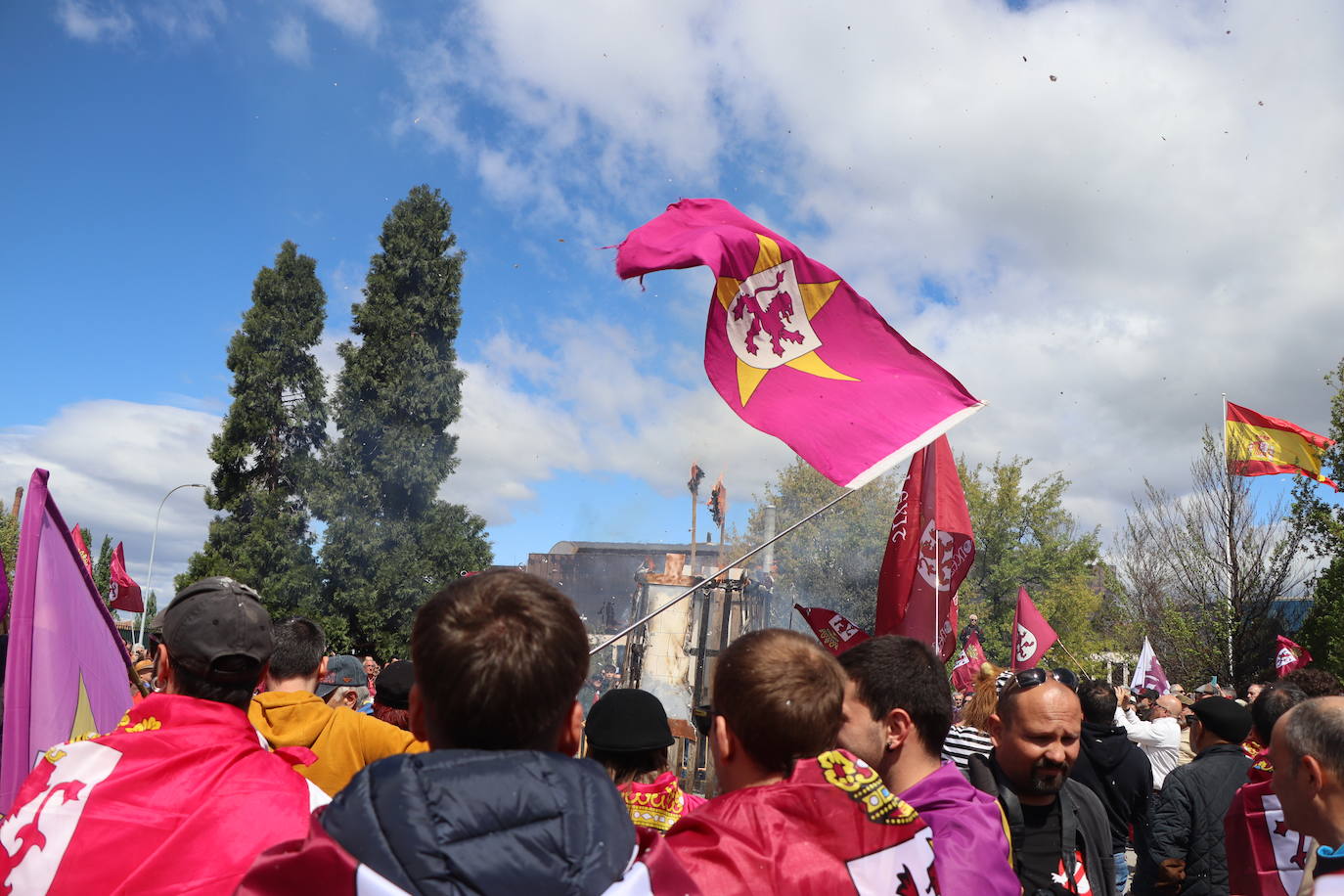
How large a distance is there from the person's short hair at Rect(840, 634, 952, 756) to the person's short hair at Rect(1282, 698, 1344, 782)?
0.87m

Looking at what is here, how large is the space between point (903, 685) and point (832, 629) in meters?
4.06

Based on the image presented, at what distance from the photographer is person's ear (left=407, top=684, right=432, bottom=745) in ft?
4.99

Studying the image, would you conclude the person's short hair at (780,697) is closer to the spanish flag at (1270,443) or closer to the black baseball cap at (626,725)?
the black baseball cap at (626,725)

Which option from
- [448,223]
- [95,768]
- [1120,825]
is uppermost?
[448,223]

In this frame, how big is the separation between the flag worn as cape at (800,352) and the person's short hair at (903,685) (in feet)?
7.43

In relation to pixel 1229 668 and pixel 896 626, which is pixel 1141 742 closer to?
pixel 896 626

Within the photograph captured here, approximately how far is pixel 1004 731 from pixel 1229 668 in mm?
20972

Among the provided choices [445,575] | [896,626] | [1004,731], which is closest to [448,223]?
[445,575]

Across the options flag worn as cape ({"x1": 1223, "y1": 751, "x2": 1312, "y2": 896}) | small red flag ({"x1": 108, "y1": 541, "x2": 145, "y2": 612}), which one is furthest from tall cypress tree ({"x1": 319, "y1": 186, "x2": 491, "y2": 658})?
flag worn as cape ({"x1": 1223, "y1": 751, "x2": 1312, "y2": 896})

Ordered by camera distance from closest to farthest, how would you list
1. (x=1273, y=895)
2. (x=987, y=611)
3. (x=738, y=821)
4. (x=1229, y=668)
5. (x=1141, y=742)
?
1. (x=738, y=821)
2. (x=1273, y=895)
3. (x=1141, y=742)
4. (x=1229, y=668)
5. (x=987, y=611)

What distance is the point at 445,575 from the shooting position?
24906mm

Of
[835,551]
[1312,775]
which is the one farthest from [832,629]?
[835,551]

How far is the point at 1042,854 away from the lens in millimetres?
3486

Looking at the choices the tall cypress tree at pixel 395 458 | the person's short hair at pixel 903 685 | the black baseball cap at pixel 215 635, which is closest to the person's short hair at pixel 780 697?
the person's short hair at pixel 903 685
